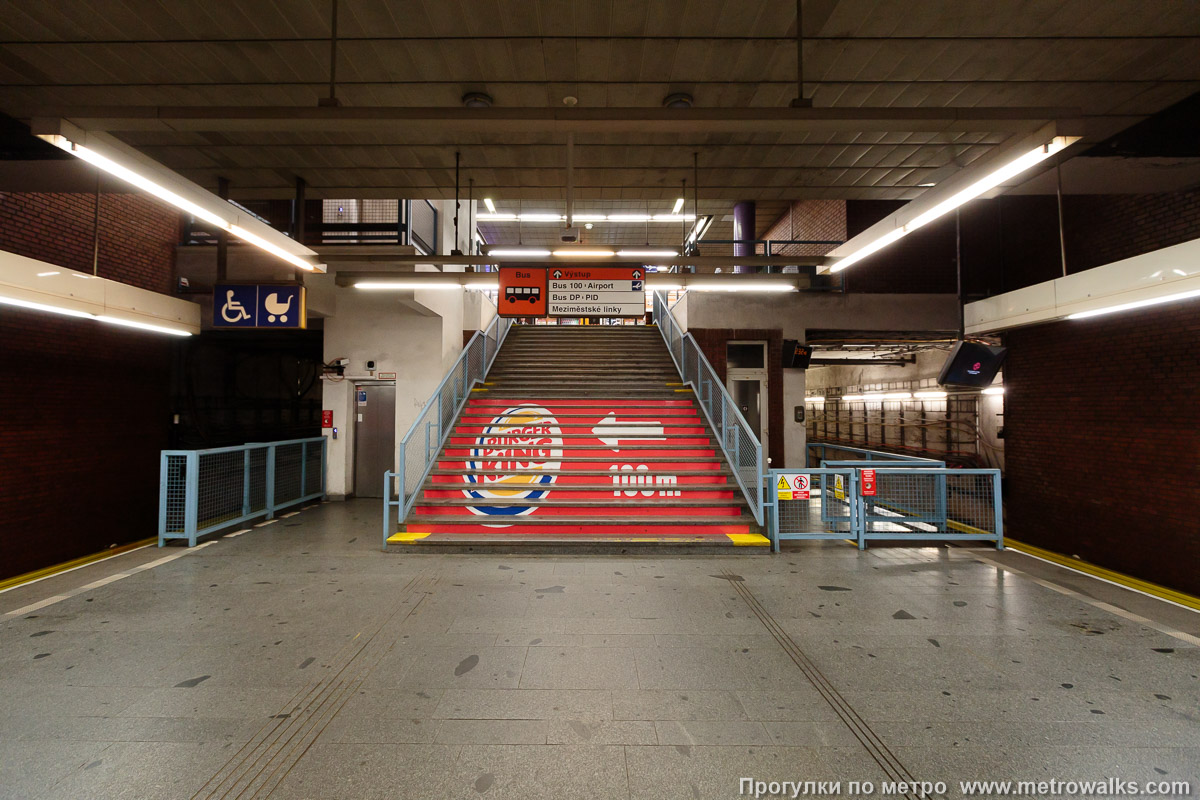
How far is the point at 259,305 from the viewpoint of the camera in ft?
19.2

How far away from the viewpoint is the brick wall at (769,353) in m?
10.1

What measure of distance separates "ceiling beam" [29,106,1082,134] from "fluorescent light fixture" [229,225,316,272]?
1474 millimetres

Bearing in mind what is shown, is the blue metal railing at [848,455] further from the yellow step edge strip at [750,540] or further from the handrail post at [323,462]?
the handrail post at [323,462]

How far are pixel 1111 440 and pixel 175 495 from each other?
12.7m

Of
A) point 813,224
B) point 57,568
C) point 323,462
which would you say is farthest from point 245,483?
point 813,224

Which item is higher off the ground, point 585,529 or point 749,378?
point 749,378

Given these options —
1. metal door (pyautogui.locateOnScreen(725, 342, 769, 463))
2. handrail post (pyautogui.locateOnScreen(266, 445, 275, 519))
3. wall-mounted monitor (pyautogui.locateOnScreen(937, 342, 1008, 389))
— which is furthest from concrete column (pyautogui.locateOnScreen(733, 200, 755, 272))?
handrail post (pyautogui.locateOnScreen(266, 445, 275, 519))

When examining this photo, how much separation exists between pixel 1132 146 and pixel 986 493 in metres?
4.41

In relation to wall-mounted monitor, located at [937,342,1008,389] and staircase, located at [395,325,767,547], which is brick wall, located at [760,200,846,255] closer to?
wall-mounted monitor, located at [937,342,1008,389]

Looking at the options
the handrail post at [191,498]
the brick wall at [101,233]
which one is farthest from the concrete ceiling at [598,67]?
the handrail post at [191,498]

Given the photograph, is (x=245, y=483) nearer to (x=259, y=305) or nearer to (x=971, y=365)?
(x=259, y=305)

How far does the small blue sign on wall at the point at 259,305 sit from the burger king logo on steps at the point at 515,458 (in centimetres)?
324

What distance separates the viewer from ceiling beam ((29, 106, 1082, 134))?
2920 mm

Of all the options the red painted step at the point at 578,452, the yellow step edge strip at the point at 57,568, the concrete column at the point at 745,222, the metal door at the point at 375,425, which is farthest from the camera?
the concrete column at the point at 745,222
